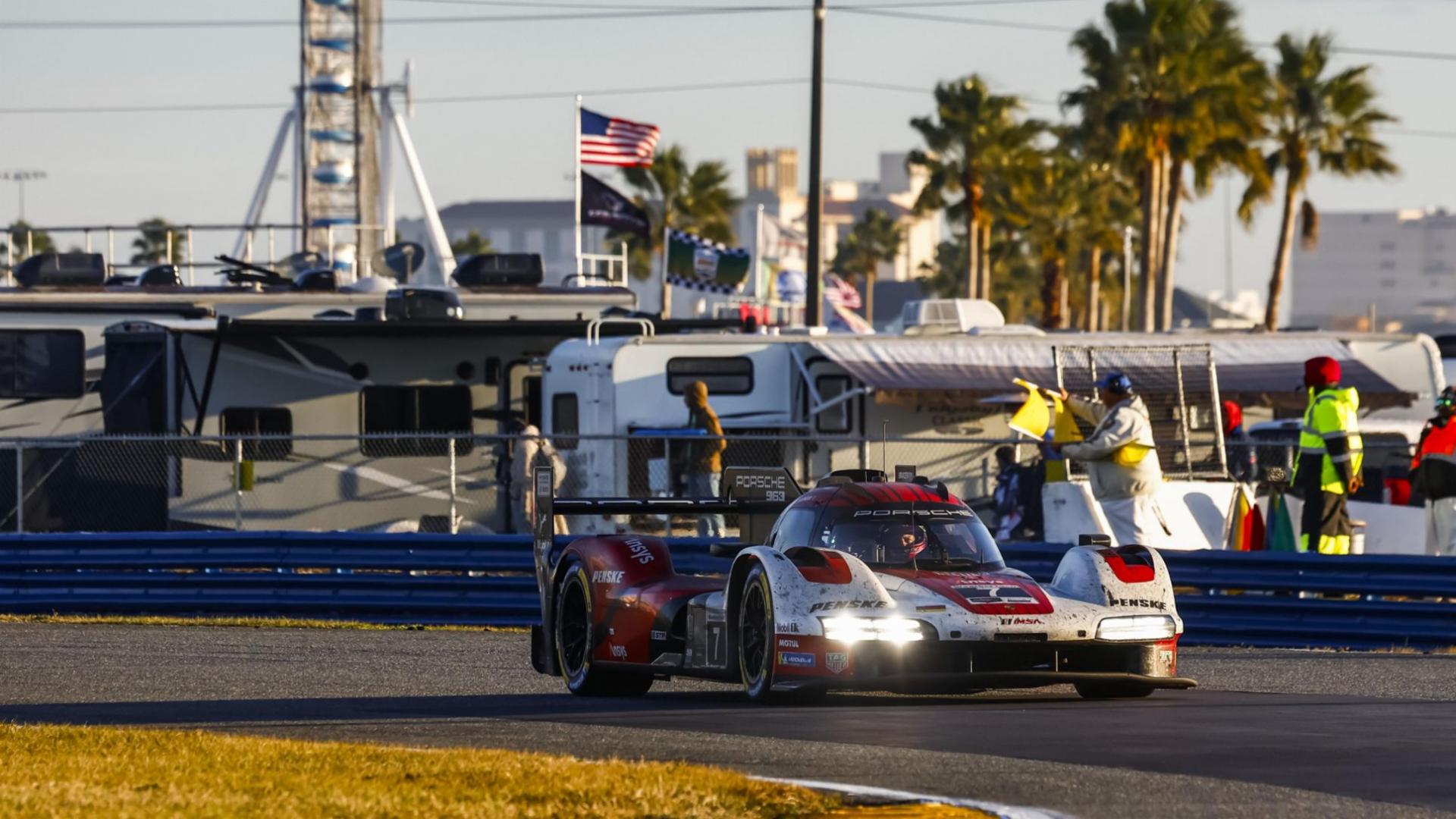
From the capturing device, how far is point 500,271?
27797mm

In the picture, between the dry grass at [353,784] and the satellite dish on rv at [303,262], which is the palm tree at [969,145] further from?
the dry grass at [353,784]

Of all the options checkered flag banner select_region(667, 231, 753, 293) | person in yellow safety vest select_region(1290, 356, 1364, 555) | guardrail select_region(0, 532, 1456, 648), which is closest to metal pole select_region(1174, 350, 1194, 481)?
person in yellow safety vest select_region(1290, 356, 1364, 555)

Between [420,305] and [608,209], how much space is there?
10.6 m

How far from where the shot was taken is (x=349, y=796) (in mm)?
8305

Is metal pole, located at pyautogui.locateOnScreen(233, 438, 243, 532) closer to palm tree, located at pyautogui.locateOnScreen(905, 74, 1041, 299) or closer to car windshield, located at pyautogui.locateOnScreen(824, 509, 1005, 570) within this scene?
car windshield, located at pyautogui.locateOnScreen(824, 509, 1005, 570)

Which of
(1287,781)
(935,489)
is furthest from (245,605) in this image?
(1287,781)

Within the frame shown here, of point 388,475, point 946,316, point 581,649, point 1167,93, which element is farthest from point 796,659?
point 1167,93

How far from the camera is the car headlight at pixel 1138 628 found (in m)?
11.3

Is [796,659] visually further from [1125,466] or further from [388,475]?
[388,475]

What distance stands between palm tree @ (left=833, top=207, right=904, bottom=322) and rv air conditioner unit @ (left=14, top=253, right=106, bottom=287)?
320ft

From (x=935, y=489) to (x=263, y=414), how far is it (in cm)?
1446

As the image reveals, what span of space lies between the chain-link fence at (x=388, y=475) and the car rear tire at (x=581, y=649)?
8836 mm

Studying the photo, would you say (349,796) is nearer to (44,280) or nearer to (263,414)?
(263,414)

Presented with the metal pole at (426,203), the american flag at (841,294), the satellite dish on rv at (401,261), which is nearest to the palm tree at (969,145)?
the american flag at (841,294)
